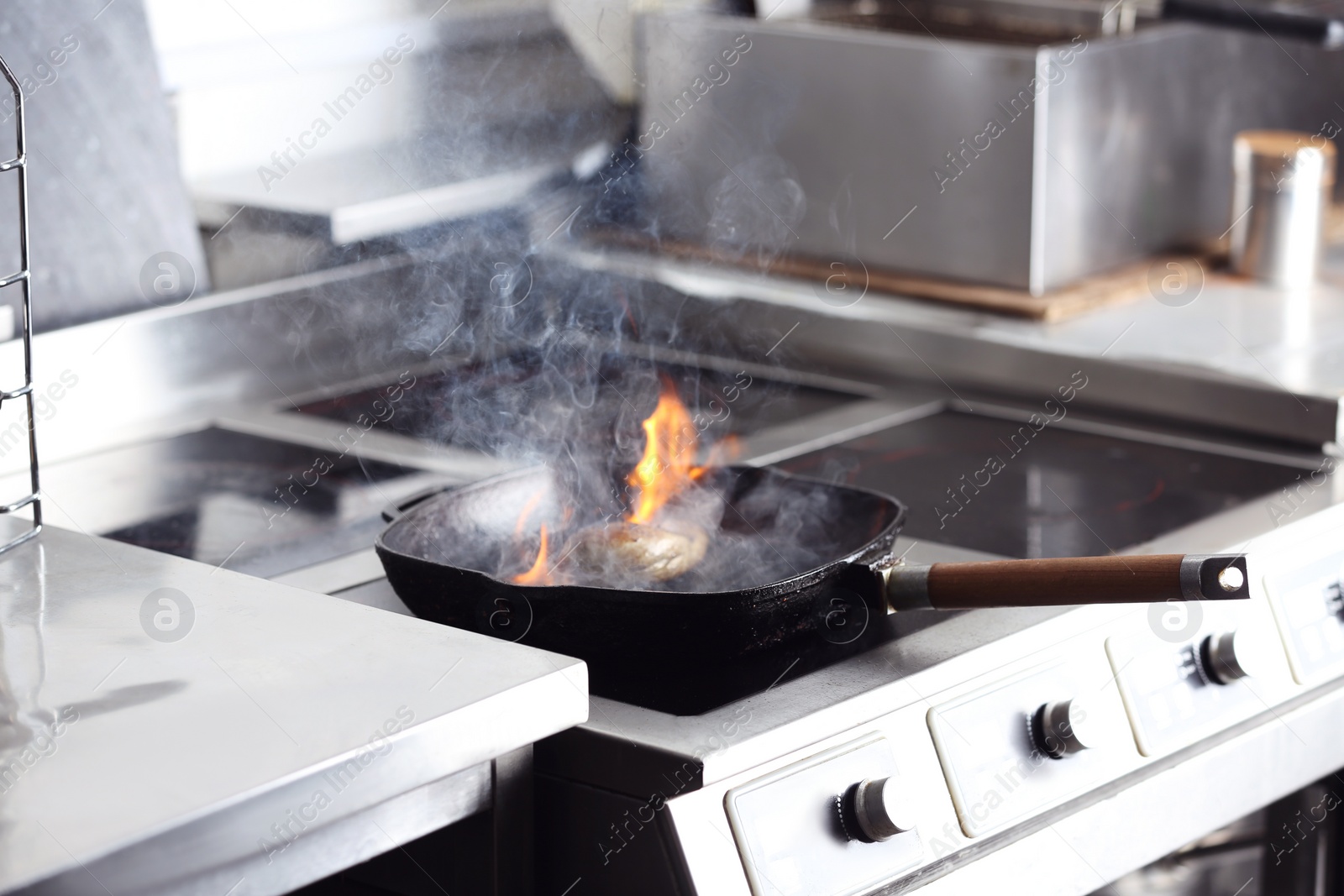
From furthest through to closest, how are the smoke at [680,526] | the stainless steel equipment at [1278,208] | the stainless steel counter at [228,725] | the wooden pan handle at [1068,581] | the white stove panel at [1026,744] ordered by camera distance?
1. the stainless steel equipment at [1278,208]
2. the smoke at [680,526]
3. the white stove panel at [1026,744]
4. the wooden pan handle at [1068,581]
5. the stainless steel counter at [228,725]

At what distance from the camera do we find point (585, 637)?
118 centimetres

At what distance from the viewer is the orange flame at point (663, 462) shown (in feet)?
4.73

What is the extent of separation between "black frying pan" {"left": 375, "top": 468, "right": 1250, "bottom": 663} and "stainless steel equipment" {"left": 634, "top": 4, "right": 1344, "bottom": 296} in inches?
29.5

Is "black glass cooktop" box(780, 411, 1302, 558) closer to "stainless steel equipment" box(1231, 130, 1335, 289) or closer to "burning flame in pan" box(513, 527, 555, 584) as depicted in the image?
"burning flame in pan" box(513, 527, 555, 584)

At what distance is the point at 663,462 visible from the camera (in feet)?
4.81

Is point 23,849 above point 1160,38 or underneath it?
underneath

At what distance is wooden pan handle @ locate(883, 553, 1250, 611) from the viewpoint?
1.07 m

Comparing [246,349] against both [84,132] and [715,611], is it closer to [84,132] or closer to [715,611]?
[84,132]

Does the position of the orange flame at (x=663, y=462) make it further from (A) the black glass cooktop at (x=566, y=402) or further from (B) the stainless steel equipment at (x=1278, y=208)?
(B) the stainless steel equipment at (x=1278, y=208)

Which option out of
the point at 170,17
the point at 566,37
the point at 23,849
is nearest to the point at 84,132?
the point at 170,17

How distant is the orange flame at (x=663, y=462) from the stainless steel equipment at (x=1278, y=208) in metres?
1.00

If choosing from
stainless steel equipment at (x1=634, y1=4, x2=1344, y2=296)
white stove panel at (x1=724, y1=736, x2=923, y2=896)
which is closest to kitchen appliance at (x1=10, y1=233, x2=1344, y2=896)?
white stove panel at (x1=724, y1=736, x2=923, y2=896)

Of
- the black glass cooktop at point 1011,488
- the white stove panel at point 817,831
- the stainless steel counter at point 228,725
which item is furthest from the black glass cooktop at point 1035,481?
the stainless steel counter at point 228,725

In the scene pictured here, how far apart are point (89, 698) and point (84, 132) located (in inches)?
37.4
